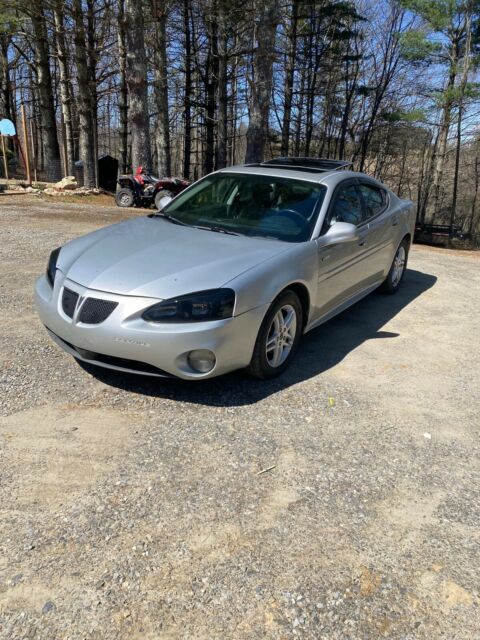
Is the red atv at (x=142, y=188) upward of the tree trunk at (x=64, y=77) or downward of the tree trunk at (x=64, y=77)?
downward

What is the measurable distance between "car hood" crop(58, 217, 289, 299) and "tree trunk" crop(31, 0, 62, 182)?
16457mm

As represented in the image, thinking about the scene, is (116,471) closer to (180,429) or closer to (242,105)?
(180,429)

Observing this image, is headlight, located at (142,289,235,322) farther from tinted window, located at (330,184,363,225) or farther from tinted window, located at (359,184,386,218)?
tinted window, located at (359,184,386,218)

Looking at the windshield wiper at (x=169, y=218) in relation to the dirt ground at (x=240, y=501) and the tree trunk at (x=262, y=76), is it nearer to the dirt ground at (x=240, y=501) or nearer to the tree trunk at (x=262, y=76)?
the dirt ground at (x=240, y=501)

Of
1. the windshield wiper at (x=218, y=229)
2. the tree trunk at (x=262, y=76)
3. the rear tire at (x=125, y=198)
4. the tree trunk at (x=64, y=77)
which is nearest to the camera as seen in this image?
the windshield wiper at (x=218, y=229)

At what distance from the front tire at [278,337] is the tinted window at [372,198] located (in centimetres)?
189

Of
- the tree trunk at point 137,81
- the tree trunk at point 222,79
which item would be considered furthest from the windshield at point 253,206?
the tree trunk at point 222,79

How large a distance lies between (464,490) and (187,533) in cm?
155

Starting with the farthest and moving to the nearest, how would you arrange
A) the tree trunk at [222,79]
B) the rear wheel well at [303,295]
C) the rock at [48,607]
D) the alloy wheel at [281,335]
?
the tree trunk at [222,79] < the rear wheel well at [303,295] < the alloy wheel at [281,335] < the rock at [48,607]

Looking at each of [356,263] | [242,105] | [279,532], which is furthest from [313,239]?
[242,105]

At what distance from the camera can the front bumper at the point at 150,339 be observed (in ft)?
10.5

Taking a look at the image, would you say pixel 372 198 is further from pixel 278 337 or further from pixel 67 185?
pixel 67 185

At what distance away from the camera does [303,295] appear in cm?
418

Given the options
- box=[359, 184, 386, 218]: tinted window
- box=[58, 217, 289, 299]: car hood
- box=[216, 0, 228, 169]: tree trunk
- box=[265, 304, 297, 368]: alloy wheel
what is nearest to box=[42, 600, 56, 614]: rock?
box=[58, 217, 289, 299]: car hood
